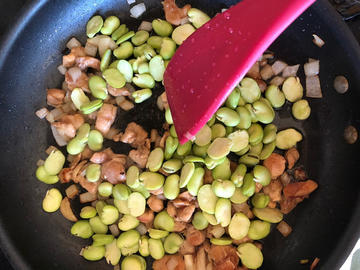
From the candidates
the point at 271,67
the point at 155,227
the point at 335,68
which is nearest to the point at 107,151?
the point at 155,227

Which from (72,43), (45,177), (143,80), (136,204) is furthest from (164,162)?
(72,43)

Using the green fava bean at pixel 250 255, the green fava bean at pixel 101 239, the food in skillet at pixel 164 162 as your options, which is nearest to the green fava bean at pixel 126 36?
the food in skillet at pixel 164 162

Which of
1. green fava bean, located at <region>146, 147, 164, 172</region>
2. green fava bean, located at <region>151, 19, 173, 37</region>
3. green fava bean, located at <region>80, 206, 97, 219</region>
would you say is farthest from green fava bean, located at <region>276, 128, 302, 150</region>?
green fava bean, located at <region>80, 206, 97, 219</region>

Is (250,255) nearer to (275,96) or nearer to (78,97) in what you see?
(275,96)

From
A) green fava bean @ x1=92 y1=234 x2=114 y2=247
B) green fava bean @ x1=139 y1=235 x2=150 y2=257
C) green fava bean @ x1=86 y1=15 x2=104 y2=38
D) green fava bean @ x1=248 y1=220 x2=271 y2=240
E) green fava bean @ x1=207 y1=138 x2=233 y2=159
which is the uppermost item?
green fava bean @ x1=86 y1=15 x2=104 y2=38

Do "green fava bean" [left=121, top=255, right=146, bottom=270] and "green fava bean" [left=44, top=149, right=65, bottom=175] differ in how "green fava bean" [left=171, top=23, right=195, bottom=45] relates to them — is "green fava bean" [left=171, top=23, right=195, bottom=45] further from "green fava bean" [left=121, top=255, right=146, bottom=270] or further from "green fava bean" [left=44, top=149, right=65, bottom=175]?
"green fava bean" [left=121, top=255, right=146, bottom=270]

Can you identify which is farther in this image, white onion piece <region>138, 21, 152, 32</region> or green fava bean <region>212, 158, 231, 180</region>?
white onion piece <region>138, 21, 152, 32</region>

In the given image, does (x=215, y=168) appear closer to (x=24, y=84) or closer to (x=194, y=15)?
(x=194, y=15)

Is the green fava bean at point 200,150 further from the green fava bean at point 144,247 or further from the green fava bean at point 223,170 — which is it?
the green fava bean at point 144,247
